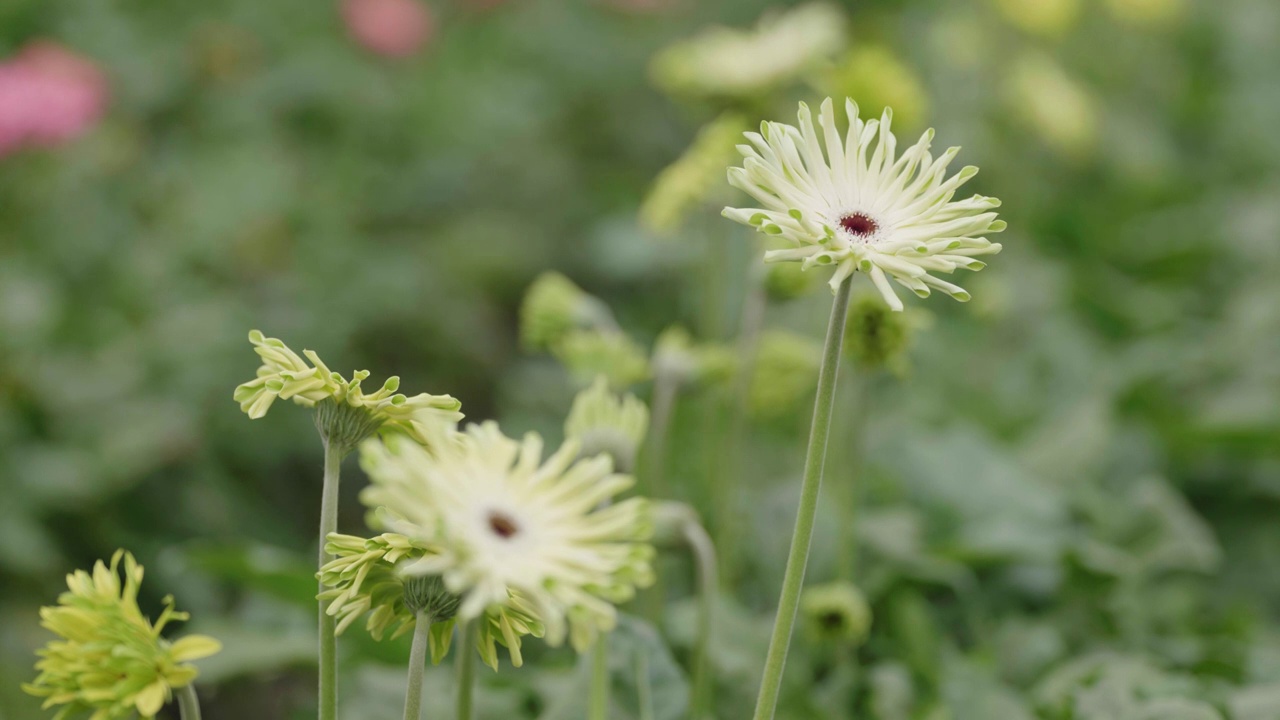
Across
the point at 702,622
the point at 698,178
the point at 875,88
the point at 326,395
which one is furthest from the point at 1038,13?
the point at 326,395

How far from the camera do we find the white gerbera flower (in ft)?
1.48

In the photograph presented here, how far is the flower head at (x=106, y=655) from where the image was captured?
483mm

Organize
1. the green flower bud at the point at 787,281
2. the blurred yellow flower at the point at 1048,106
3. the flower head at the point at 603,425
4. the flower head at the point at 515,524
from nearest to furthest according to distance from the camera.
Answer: the flower head at the point at 515,524 → the flower head at the point at 603,425 → the green flower bud at the point at 787,281 → the blurred yellow flower at the point at 1048,106

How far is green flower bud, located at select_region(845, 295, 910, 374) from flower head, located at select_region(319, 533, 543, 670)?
0.40 meters

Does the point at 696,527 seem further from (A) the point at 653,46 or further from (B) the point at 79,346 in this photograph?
(A) the point at 653,46

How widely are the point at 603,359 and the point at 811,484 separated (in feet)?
1.45

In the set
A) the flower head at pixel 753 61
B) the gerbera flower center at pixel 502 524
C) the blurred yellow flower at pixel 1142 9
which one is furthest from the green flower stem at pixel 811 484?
the blurred yellow flower at pixel 1142 9

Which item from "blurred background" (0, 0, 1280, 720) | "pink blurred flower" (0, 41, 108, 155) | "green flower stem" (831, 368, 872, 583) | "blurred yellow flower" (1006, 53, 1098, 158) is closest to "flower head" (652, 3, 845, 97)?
"blurred background" (0, 0, 1280, 720)

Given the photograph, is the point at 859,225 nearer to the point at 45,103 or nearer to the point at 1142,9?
the point at 45,103

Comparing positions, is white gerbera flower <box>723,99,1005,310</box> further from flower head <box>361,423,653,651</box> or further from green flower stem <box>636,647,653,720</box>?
green flower stem <box>636,647,653,720</box>

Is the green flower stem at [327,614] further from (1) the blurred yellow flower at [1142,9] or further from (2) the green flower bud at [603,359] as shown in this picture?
(1) the blurred yellow flower at [1142,9]

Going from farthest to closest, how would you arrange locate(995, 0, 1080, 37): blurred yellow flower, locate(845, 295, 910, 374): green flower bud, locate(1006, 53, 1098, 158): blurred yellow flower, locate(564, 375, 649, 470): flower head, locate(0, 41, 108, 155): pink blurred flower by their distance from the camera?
locate(995, 0, 1080, 37): blurred yellow flower < locate(1006, 53, 1098, 158): blurred yellow flower < locate(0, 41, 108, 155): pink blurred flower < locate(845, 295, 910, 374): green flower bud < locate(564, 375, 649, 470): flower head

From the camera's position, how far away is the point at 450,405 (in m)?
0.50

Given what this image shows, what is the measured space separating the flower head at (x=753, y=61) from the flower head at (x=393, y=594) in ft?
2.41
